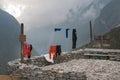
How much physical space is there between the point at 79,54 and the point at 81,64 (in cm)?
473

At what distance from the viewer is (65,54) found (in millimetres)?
32875

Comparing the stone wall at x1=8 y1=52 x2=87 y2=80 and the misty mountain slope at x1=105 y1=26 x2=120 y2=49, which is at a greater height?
the misty mountain slope at x1=105 y1=26 x2=120 y2=49

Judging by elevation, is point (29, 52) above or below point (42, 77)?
above

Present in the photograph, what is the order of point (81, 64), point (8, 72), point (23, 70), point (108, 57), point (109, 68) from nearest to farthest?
point (23, 70), point (8, 72), point (109, 68), point (81, 64), point (108, 57)

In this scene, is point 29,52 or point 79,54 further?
point 79,54

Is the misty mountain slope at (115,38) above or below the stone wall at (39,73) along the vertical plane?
above

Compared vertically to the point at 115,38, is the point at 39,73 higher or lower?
lower

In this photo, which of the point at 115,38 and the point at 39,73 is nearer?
the point at 39,73

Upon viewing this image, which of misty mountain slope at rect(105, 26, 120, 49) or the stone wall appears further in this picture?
misty mountain slope at rect(105, 26, 120, 49)

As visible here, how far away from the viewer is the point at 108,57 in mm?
32125

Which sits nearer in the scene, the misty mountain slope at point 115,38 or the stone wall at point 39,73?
the stone wall at point 39,73

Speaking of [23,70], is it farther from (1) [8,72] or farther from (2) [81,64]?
(2) [81,64]

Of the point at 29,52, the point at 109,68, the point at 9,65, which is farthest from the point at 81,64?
the point at 9,65

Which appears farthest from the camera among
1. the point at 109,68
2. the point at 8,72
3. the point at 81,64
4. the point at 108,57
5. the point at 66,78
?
the point at 108,57
